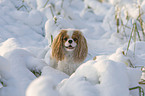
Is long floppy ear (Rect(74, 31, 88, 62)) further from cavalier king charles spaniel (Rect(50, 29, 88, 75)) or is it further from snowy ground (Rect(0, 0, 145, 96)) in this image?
snowy ground (Rect(0, 0, 145, 96))

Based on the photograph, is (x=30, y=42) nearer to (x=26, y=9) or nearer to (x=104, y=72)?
(x=26, y=9)

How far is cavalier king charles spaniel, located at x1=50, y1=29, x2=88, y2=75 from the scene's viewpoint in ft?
5.02

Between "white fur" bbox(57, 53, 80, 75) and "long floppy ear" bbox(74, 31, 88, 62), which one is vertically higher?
"long floppy ear" bbox(74, 31, 88, 62)

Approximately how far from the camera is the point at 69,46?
1.51 metres

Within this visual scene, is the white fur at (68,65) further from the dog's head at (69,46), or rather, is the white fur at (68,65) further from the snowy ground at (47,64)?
the snowy ground at (47,64)

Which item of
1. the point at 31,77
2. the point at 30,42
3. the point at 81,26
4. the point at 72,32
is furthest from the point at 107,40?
the point at 31,77

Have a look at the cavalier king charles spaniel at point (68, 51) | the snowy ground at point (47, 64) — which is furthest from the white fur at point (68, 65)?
the snowy ground at point (47, 64)

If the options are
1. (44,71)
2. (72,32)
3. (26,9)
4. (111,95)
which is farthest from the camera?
(26,9)

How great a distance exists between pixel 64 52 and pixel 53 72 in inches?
18.1

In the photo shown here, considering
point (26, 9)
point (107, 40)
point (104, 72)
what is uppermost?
point (26, 9)

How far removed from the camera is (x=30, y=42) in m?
2.31

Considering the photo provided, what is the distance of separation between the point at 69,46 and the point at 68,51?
85 millimetres

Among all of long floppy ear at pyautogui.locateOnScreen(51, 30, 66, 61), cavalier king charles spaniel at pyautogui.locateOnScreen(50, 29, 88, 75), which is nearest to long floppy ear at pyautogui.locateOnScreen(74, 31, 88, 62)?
cavalier king charles spaniel at pyautogui.locateOnScreen(50, 29, 88, 75)

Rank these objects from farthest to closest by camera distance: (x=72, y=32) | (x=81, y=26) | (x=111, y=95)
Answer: (x=81, y=26), (x=72, y=32), (x=111, y=95)
